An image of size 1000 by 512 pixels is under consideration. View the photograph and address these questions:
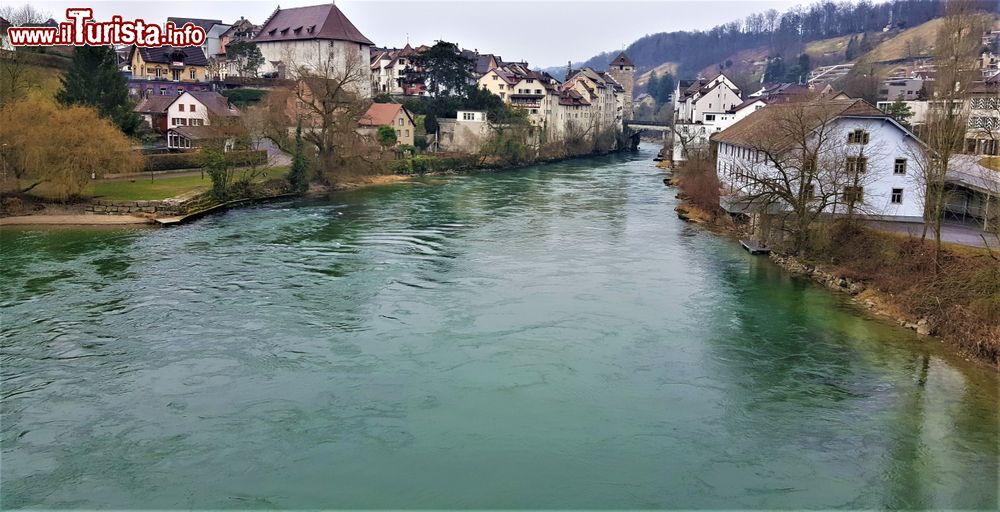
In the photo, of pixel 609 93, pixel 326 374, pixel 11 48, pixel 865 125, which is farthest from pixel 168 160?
pixel 609 93

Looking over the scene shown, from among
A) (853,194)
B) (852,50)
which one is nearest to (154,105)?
(853,194)

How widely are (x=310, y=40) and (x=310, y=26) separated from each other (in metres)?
1.27

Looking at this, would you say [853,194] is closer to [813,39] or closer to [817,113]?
[817,113]

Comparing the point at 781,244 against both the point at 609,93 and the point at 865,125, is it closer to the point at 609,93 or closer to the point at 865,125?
the point at 865,125

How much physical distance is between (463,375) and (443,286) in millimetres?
5854

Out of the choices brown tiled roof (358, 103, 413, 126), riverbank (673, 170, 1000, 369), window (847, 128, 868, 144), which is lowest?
riverbank (673, 170, 1000, 369)

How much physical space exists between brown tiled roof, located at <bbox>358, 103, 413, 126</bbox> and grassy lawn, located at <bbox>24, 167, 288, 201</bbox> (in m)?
14.5

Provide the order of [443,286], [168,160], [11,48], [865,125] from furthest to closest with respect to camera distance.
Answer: [11,48]
[168,160]
[865,125]
[443,286]

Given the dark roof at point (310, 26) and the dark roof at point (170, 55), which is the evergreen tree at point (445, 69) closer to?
the dark roof at point (310, 26)

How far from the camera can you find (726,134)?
32625 mm

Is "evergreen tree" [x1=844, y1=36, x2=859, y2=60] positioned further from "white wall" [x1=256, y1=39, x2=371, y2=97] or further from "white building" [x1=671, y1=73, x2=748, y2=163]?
"white wall" [x1=256, y1=39, x2=371, y2=97]

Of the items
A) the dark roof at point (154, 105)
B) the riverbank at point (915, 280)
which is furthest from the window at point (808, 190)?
the dark roof at point (154, 105)

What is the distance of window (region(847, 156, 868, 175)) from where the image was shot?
71.4ft

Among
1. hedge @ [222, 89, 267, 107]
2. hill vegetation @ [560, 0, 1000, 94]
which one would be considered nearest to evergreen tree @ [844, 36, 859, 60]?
hill vegetation @ [560, 0, 1000, 94]
